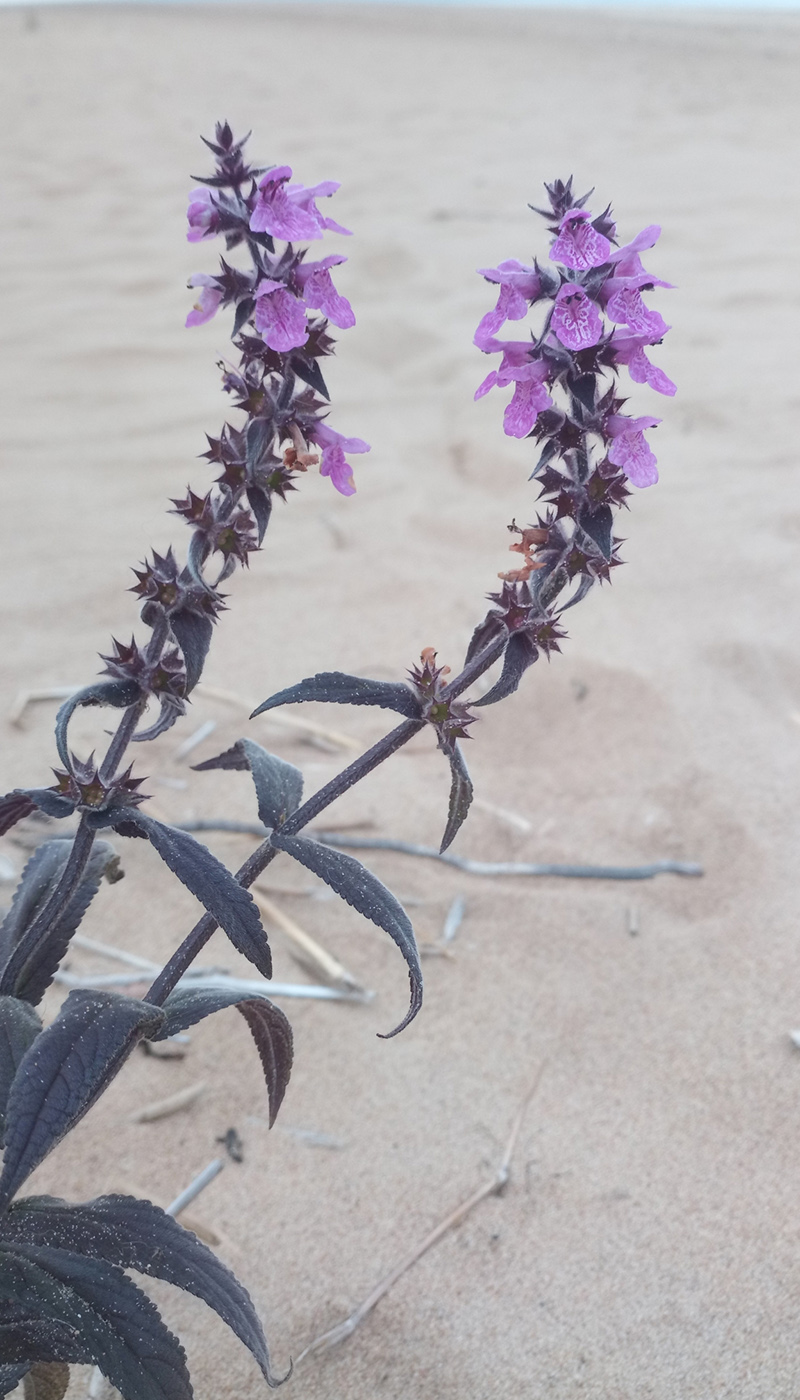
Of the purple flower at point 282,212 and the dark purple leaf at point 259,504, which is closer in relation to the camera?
the purple flower at point 282,212

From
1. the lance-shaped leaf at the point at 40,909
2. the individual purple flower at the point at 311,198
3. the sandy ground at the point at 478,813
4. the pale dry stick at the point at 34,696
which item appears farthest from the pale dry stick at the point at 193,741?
the individual purple flower at the point at 311,198

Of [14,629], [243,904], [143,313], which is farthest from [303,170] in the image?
[243,904]

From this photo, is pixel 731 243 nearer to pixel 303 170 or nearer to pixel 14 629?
pixel 303 170

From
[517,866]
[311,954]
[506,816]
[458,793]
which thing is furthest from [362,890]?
[506,816]

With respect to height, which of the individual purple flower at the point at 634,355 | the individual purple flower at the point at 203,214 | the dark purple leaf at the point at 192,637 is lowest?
the dark purple leaf at the point at 192,637

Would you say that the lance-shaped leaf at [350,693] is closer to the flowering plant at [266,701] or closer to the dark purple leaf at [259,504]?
the flowering plant at [266,701]

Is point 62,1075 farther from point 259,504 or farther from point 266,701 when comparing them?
point 259,504
